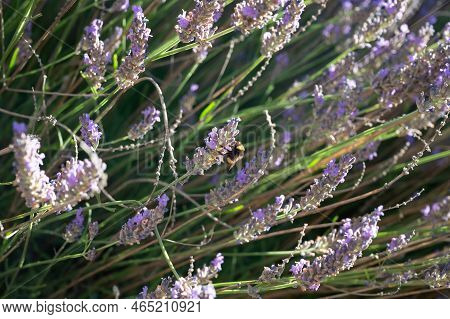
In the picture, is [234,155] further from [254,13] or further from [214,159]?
[254,13]

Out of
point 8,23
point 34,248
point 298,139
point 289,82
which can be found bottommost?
point 34,248

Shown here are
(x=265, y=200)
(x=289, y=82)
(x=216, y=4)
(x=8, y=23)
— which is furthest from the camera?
(x=289, y=82)

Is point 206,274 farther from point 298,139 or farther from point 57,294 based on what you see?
point 298,139

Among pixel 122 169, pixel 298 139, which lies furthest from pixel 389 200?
pixel 122 169

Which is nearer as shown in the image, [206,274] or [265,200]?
[206,274]

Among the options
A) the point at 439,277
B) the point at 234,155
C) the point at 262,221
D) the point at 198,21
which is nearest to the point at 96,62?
the point at 198,21

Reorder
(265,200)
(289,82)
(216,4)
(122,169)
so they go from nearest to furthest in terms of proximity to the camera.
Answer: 1. (216,4)
2. (265,200)
3. (122,169)
4. (289,82)

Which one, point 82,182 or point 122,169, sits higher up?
point 122,169

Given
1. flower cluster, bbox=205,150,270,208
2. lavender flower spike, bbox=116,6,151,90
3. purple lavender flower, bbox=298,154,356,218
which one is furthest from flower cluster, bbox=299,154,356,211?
lavender flower spike, bbox=116,6,151,90
